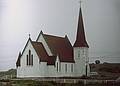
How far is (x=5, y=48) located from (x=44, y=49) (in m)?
0.58

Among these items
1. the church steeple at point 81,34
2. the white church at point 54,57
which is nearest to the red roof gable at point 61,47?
the white church at point 54,57

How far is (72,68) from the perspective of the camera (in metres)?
3.46

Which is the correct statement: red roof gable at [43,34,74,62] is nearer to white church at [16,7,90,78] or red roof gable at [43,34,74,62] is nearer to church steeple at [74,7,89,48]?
white church at [16,7,90,78]

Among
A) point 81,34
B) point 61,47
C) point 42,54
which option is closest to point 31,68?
point 42,54

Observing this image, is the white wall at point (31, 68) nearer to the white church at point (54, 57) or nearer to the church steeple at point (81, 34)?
the white church at point (54, 57)

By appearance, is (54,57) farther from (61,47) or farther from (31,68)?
(31,68)

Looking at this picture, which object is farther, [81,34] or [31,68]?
[31,68]

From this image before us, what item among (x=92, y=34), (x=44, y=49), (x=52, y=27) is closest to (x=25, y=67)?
(x=44, y=49)

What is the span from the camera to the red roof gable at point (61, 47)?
3.43 metres

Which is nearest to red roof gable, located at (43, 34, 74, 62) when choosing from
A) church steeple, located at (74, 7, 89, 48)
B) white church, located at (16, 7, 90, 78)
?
white church, located at (16, 7, 90, 78)

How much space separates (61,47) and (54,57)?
0.43ft

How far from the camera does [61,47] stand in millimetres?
3508

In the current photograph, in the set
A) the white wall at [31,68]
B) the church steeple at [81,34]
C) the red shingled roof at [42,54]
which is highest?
the church steeple at [81,34]

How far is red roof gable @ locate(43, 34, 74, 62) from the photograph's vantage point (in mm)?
3430
